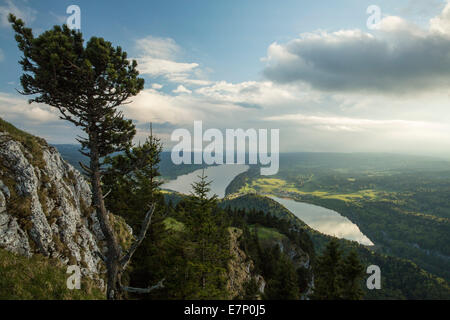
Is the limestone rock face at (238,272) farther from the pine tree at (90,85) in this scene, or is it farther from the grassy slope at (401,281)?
the grassy slope at (401,281)

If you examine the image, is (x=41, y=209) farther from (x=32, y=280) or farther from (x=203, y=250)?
(x=203, y=250)

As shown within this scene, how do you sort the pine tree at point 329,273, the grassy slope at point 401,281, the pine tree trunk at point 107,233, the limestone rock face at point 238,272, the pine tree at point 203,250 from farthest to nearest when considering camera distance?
the grassy slope at point 401,281 → the limestone rock face at point 238,272 → the pine tree at point 329,273 → the pine tree at point 203,250 → the pine tree trunk at point 107,233

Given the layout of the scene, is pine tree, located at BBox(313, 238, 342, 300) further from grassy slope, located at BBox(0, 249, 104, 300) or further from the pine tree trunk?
grassy slope, located at BBox(0, 249, 104, 300)

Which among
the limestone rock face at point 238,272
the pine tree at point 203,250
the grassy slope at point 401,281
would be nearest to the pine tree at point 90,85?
the pine tree at point 203,250

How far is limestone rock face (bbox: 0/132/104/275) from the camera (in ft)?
32.7

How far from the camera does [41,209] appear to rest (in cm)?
1140

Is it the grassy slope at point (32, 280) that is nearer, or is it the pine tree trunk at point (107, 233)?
the grassy slope at point (32, 280)

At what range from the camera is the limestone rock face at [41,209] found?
996cm

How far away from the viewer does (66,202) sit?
1334 cm

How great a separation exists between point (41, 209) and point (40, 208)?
11cm

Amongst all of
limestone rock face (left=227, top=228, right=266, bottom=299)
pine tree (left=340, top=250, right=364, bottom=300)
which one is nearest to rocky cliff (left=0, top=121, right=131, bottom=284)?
limestone rock face (left=227, top=228, right=266, bottom=299)

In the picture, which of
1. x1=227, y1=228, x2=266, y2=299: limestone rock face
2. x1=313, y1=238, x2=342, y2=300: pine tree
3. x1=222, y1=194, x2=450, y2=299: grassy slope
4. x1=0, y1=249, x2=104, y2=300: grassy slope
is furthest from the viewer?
x1=222, y1=194, x2=450, y2=299: grassy slope

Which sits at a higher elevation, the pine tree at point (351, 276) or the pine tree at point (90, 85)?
the pine tree at point (90, 85)

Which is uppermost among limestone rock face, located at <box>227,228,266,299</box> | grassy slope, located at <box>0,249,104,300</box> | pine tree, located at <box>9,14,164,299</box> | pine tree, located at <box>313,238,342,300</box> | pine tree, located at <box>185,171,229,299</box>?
pine tree, located at <box>9,14,164,299</box>
